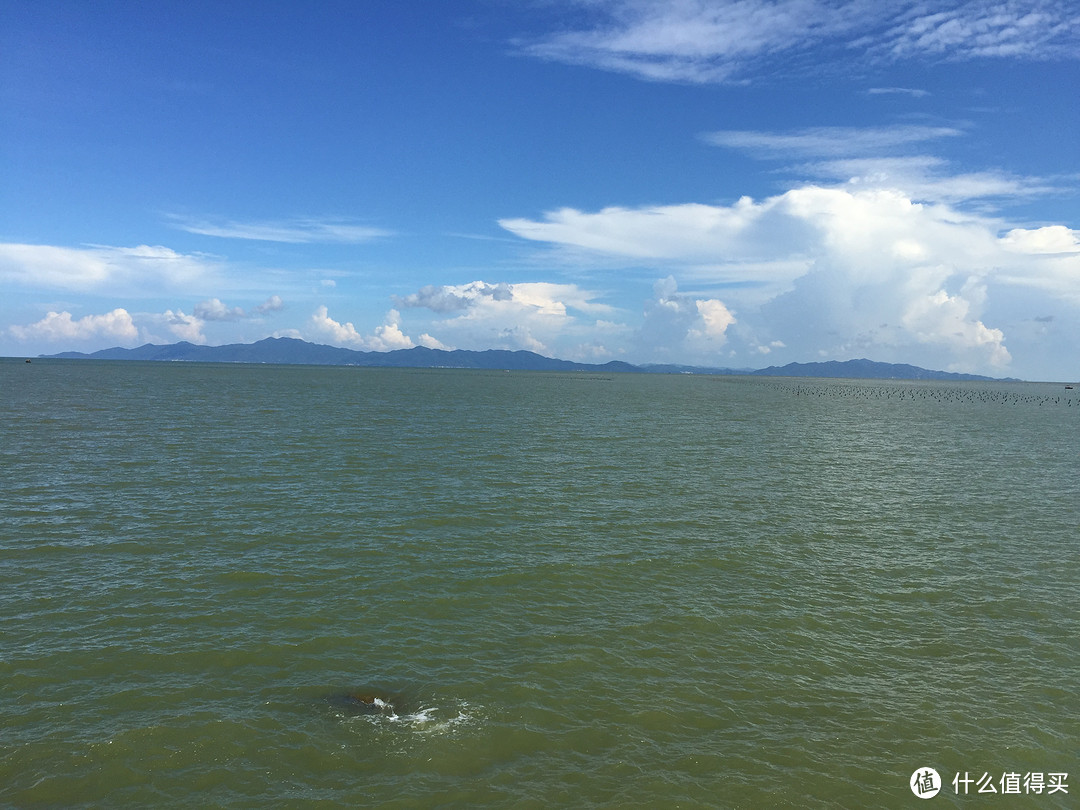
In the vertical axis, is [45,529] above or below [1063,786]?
above

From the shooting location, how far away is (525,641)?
24422mm

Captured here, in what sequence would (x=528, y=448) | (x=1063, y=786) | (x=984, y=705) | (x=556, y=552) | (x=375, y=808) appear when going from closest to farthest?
(x=375, y=808), (x=1063, y=786), (x=984, y=705), (x=556, y=552), (x=528, y=448)

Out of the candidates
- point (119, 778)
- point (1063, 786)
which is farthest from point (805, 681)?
point (119, 778)

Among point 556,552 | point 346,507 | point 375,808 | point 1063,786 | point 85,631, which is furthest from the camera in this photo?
point 346,507

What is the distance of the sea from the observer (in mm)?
16984

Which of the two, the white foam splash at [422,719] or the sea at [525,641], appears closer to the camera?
the sea at [525,641]

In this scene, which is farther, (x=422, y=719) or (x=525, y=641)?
(x=525, y=641)

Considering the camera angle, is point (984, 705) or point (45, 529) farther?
point (45, 529)

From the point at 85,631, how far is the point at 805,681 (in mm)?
27578

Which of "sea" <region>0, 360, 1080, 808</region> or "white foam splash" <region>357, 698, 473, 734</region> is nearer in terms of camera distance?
"sea" <region>0, 360, 1080, 808</region>

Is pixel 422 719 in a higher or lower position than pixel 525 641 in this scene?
lower

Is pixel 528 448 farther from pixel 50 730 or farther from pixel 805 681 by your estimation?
pixel 50 730

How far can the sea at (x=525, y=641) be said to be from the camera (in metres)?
17.0

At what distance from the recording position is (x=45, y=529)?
3491 centimetres
